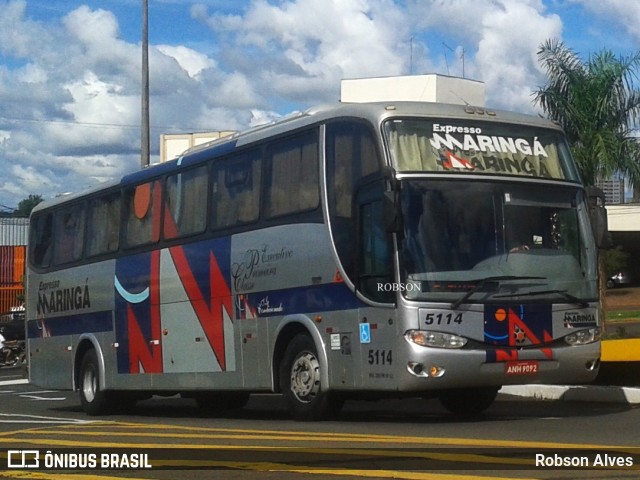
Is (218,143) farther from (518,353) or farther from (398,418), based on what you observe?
(518,353)

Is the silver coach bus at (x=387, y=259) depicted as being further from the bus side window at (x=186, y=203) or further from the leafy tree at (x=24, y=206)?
the leafy tree at (x=24, y=206)

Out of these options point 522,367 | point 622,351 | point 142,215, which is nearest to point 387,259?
point 522,367

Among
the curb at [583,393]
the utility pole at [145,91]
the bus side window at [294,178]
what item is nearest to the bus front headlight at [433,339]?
the bus side window at [294,178]

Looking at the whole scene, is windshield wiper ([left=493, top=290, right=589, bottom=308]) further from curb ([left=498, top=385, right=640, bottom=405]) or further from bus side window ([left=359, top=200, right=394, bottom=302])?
curb ([left=498, top=385, right=640, bottom=405])

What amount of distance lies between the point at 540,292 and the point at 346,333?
2243mm

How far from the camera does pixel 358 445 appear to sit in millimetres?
10938

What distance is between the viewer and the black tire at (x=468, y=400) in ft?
51.8

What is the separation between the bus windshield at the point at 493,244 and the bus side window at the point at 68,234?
30.7 feet

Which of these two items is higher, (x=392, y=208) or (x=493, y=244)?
(x=392, y=208)

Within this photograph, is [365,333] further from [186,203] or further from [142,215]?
[142,215]

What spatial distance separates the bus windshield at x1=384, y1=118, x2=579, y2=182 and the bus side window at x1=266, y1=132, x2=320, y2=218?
139 centimetres

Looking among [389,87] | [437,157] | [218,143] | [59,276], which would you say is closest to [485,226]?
[437,157]

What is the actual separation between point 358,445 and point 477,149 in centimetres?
457

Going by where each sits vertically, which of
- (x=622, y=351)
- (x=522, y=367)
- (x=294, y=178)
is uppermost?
(x=294, y=178)
